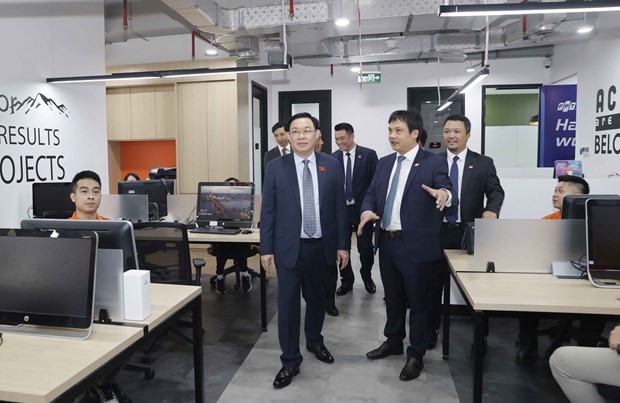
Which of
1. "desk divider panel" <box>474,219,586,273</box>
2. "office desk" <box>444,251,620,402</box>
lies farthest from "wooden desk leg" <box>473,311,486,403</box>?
"desk divider panel" <box>474,219,586,273</box>

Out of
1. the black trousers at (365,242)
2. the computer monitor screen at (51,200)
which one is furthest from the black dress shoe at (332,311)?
the computer monitor screen at (51,200)

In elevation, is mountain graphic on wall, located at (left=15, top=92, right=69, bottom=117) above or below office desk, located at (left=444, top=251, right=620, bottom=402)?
above

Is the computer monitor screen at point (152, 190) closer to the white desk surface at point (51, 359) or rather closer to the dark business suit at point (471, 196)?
the dark business suit at point (471, 196)

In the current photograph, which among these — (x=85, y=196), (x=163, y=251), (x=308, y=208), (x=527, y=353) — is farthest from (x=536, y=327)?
(x=85, y=196)

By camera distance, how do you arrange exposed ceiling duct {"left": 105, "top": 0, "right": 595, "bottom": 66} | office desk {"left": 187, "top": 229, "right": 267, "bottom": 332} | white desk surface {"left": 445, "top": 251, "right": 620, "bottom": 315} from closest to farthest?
white desk surface {"left": 445, "top": 251, "right": 620, "bottom": 315} → office desk {"left": 187, "top": 229, "right": 267, "bottom": 332} → exposed ceiling duct {"left": 105, "top": 0, "right": 595, "bottom": 66}

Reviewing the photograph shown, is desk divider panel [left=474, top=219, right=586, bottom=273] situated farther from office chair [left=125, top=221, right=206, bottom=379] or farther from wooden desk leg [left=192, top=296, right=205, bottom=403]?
office chair [left=125, top=221, right=206, bottom=379]

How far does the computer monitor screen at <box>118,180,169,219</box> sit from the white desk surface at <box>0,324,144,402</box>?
298 centimetres

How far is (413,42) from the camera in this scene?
6848 millimetres

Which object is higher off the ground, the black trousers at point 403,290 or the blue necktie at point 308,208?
the blue necktie at point 308,208

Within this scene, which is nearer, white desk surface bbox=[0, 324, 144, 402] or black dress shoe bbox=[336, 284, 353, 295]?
A: white desk surface bbox=[0, 324, 144, 402]

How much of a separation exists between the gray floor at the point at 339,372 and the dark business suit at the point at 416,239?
284mm

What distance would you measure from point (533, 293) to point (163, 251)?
2.28 m

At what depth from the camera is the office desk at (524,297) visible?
1958 millimetres

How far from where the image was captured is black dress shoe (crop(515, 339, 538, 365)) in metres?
3.09
